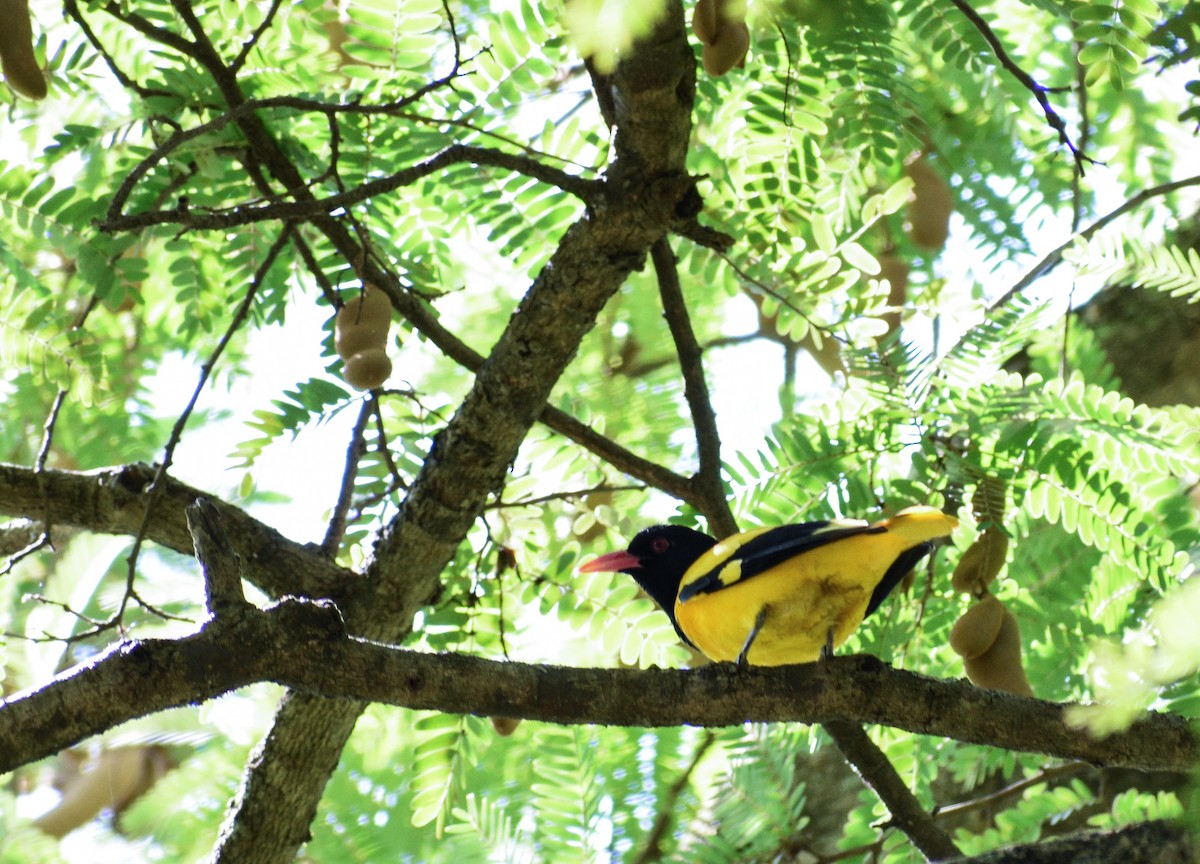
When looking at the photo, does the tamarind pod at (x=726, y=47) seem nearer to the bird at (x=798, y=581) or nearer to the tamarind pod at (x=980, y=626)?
the bird at (x=798, y=581)

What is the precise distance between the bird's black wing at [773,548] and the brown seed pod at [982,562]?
21cm

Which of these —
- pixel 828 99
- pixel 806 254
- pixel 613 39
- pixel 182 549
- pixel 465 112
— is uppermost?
pixel 465 112

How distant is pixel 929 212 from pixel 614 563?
73.7 inches

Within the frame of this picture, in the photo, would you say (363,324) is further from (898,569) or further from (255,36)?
(898,569)

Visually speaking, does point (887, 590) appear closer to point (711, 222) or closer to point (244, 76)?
point (711, 222)

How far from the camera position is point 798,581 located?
7.63 ft

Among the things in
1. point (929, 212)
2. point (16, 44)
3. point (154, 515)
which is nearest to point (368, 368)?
point (154, 515)

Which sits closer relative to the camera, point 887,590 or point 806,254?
point 887,590

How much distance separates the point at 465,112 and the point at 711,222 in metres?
0.70

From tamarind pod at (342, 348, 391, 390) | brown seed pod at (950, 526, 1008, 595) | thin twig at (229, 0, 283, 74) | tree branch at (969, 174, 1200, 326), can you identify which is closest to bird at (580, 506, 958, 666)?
brown seed pod at (950, 526, 1008, 595)

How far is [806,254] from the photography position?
286cm

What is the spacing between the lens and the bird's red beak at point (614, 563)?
2910mm

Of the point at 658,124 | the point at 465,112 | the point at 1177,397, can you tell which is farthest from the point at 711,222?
the point at 1177,397

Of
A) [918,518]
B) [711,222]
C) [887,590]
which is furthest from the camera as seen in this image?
[711,222]
